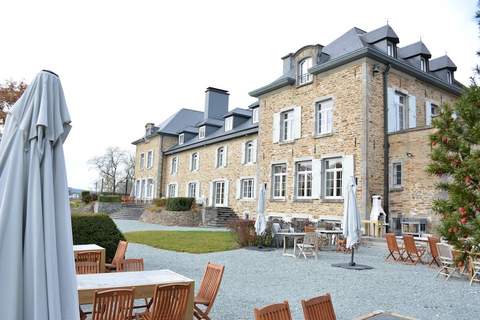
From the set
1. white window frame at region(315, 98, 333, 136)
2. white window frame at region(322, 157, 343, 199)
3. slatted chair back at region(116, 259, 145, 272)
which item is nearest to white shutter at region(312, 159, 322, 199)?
white window frame at region(322, 157, 343, 199)

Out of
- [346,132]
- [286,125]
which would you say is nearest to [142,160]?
[286,125]

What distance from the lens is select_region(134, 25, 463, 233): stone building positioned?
14.6 metres

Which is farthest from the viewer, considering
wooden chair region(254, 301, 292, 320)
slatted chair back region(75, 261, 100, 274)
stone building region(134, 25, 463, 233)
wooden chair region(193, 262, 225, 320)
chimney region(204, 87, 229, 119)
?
chimney region(204, 87, 229, 119)

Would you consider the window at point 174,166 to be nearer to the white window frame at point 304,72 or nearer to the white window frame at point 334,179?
the white window frame at point 304,72

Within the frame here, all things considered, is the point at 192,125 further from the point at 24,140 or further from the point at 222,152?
the point at 24,140

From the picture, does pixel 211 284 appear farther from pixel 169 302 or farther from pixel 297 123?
pixel 297 123

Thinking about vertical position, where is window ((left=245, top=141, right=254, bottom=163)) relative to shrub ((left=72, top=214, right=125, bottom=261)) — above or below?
above

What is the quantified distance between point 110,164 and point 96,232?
44868 mm

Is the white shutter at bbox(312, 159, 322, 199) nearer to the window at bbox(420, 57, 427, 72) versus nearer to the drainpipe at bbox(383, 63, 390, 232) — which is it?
the drainpipe at bbox(383, 63, 390, 232)

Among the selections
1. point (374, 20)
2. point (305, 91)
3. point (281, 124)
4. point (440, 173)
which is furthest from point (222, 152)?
point (440, 173)

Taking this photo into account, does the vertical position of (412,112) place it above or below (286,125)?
above

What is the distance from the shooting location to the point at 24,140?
2221mm

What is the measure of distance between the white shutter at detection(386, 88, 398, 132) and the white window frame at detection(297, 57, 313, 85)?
12.3ft

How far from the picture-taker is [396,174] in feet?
49.8
